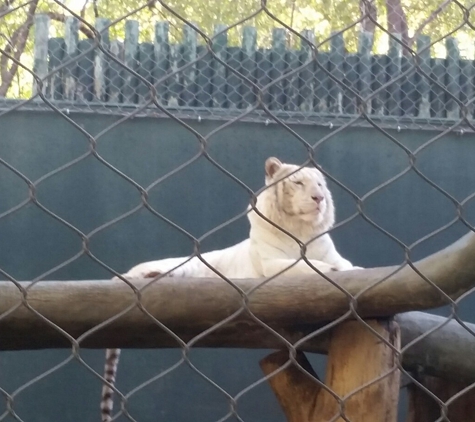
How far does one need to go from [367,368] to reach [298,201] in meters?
1.30

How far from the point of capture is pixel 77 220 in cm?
348

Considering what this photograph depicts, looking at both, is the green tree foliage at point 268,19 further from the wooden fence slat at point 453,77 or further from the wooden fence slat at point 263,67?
the wooden fence slat at point 263,67

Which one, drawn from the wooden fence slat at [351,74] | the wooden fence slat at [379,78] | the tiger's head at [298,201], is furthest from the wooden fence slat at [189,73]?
the tiger's head at [298,201]

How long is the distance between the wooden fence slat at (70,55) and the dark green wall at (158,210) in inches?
7.6

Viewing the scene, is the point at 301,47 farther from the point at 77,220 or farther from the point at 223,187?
the point at 77,220

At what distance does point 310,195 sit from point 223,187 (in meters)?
0.88

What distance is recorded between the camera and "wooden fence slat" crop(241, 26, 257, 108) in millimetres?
3705

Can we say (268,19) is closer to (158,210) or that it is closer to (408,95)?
(408,95)

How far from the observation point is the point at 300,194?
2.76 meters

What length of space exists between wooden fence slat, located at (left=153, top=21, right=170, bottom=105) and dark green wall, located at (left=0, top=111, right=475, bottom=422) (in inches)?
8.5

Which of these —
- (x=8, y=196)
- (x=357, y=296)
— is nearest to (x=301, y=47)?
(x=8, y=196)

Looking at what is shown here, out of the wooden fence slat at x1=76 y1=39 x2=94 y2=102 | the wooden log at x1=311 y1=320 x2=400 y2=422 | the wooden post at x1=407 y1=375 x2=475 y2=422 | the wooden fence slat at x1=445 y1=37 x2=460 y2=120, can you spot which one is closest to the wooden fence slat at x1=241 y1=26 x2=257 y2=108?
the wooden fence slat at x1=76 y1=39 x2=94 y2=102

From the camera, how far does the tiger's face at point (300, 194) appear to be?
2.73 metres

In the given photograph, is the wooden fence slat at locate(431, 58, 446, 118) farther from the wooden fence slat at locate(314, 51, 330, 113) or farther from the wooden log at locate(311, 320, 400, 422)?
the wooden log at locate(311, 320, 400, 422)
